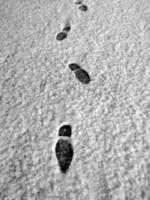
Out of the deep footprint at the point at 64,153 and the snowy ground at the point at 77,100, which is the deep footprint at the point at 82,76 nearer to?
the snowy ground at the point at 77,100

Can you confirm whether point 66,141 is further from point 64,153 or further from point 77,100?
point 77,100

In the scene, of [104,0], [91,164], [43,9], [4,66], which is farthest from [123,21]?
[91,164]

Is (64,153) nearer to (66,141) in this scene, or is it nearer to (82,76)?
(66,141)

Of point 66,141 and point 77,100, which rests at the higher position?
point 77,100

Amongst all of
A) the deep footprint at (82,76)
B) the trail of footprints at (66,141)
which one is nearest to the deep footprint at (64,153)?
the trail of footprints at (66,141)

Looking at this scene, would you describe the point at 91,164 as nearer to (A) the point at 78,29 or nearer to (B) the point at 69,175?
(B) the point at 69,175

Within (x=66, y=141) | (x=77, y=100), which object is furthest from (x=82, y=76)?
(x=66, y=141)

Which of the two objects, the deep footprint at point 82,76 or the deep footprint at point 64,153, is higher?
the deep footprint at point 82,76

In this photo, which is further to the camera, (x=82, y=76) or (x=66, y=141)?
(x=82, y=76)

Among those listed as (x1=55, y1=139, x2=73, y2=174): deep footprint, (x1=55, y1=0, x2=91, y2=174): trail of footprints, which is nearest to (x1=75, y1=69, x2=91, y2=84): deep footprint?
(x1=55, y1=0, x2=91, y2=174): trail of footprints
